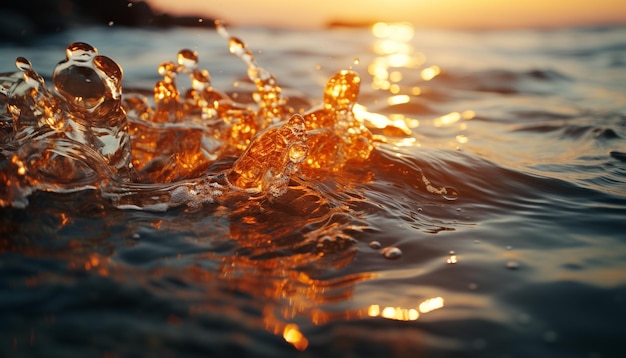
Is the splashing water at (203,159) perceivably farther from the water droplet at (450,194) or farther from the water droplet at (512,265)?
the water droplet at (512,265)

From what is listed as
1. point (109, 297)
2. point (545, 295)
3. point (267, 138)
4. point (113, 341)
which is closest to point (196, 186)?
point (267, 138)

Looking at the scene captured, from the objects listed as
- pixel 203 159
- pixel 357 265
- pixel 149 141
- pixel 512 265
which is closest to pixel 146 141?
pixel 149 141

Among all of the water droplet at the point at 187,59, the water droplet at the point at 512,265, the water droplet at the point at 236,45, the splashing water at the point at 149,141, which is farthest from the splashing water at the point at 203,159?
the water droplet at the point at 236,45

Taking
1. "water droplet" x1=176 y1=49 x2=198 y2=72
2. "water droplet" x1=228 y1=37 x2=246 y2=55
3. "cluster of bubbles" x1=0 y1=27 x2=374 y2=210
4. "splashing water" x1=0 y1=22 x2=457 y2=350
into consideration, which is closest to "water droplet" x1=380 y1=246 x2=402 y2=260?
"splashing water" x1=0 y1=22 x2=457 y2=350

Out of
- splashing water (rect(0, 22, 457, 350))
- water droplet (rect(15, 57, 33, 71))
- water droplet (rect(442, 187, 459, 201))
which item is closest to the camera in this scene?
splashing water (rect(0, 22, 457, 350))

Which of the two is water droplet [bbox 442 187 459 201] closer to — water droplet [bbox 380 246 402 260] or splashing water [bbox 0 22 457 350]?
splashing water [bbox 0 22 457 350]

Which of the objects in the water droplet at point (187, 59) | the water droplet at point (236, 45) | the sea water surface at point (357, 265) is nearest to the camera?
the sea water surface at point (357, 265)

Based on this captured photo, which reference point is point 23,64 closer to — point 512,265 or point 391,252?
point 391,252

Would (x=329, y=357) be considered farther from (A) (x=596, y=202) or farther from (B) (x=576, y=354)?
(A) (x=596, y=202)
